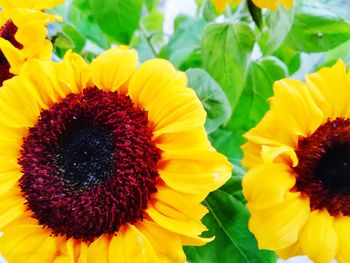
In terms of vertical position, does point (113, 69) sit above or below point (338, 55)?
above

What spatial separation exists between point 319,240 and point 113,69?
0.16 m

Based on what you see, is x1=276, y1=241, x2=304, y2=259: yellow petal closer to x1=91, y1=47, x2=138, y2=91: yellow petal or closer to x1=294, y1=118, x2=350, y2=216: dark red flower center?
x1=294, y1=118, x2=350, y2=216: dark red flower center

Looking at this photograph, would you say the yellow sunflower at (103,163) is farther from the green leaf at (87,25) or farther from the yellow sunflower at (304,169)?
the green leaf at (87,25)

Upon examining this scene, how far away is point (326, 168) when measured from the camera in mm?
393

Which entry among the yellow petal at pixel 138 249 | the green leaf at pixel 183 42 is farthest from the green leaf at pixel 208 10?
the yellow petal at pixel 138 249

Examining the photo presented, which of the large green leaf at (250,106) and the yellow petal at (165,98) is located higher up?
the yellow petal at (165,98)

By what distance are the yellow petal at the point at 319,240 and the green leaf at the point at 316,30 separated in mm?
194

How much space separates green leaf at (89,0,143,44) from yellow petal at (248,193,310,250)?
0.21 meters

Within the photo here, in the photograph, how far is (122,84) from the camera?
0.39 m

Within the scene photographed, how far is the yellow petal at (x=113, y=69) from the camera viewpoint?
1.26ft

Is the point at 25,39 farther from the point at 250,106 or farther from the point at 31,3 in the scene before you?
the point at 250,106

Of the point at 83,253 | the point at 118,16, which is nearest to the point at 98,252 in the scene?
the point at 83,253

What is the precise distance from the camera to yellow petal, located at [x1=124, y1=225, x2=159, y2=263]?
0.35 meters

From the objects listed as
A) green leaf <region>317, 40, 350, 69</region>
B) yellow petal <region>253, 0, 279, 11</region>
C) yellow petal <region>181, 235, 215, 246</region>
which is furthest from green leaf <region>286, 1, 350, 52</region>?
yellow petal <region>181, 235, 215, 246</region>
